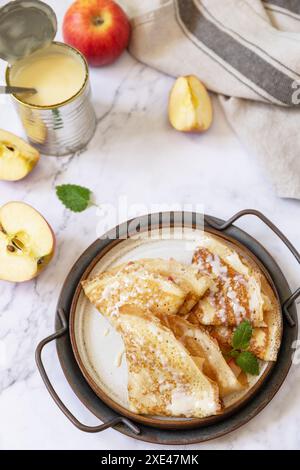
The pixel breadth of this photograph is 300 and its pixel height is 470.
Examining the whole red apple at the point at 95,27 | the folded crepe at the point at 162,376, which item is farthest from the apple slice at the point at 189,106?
the folded crepe at the point at 162,376

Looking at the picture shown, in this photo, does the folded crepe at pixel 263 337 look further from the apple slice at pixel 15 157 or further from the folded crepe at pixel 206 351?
the apple slice at pixel 15 157

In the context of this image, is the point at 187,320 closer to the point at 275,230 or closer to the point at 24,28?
the point at 275,230

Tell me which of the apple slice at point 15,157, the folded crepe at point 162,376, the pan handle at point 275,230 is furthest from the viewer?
the apple slice at point 15,157

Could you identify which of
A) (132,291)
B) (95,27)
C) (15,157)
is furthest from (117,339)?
(95,27)

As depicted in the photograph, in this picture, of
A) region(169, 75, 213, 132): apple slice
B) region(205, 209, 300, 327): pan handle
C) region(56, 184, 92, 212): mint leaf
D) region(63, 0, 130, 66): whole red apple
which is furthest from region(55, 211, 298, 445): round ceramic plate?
region(63, 0, 130, 66): whole red apple

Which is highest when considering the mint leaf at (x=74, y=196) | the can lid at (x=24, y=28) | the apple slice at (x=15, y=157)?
the can lid at (x=24, y=28)

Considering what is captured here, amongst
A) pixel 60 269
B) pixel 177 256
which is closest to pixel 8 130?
pixel 60 269
